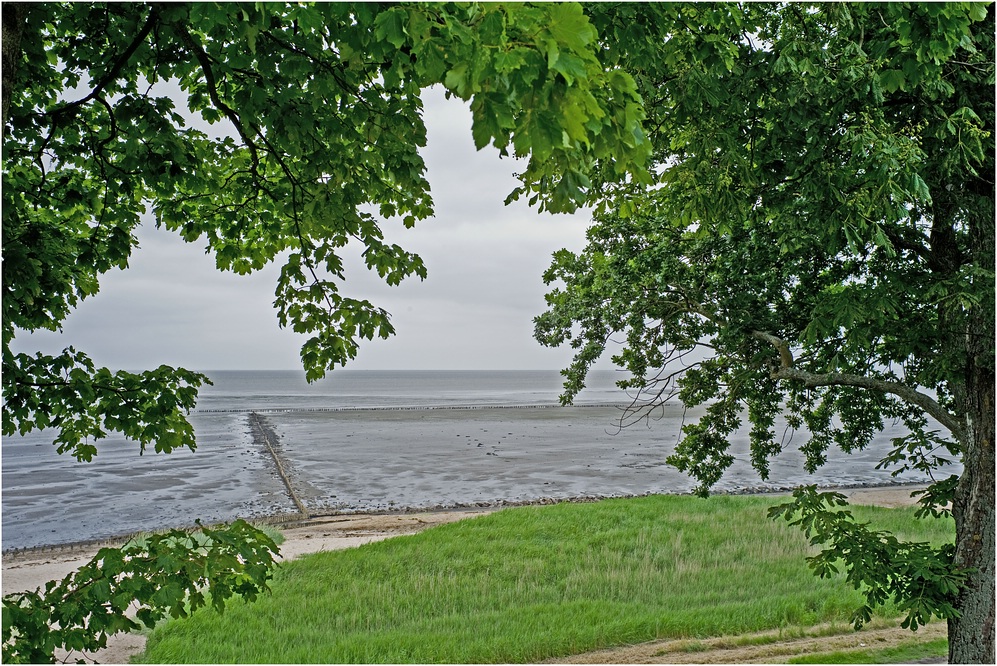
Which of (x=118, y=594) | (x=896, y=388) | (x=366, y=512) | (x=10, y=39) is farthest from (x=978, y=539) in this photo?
(x=366, y=512)

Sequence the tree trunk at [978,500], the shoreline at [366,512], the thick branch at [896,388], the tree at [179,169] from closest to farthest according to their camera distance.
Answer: the tree at [179,169] < the tree trunk at [978,500] < the thick branch at [896,388] < the shoreline at [366,512]

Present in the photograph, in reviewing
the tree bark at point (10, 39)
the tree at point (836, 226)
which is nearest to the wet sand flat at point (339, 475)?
the tree at point (836, 226)

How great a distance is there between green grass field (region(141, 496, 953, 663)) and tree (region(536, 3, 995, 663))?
3977 mm

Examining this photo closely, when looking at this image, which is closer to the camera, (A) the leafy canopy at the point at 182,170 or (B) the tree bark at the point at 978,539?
(A) the leafy canopy at the point at 182,170

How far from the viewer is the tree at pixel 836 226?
188 inches

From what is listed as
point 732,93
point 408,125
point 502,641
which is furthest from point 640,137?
point 502,641

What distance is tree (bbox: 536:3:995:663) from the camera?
4.77 meters

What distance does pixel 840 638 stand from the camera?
9.07 metres

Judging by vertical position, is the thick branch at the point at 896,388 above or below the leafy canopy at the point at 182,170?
A: below

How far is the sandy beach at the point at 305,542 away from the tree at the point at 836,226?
34.6 feet

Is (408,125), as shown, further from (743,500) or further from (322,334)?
(743,500)

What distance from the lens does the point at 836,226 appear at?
5059mm

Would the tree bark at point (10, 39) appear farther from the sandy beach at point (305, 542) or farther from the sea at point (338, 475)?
the sandy beach at point (305, 542)

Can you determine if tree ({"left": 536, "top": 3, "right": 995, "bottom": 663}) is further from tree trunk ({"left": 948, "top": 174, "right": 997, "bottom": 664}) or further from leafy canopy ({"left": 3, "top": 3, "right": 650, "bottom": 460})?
leafy canopy ({"left": 3, "top": 3, "right": 650, "bottom": 460})
